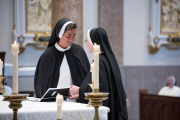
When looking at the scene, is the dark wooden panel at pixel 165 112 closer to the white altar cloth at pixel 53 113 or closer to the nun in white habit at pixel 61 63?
the nun in white habit at pixel 61 63

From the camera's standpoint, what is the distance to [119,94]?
3.03 meters

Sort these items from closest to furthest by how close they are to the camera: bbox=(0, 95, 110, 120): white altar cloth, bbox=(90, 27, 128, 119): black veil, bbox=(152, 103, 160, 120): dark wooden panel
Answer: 1. bbox=(0, 95, 110, 120): white altar cloth
2. bbox=(90, 27, 128, 119): black veil
3. bbox=(152, 103, 160, 120): dark wooden panel

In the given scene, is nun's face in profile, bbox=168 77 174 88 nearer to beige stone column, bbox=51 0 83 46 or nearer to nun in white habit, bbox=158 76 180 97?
nun in white habit, bbox=158 76 180 97

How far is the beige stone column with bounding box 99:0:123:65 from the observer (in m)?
8.92

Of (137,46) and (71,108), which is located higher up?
(137,46)

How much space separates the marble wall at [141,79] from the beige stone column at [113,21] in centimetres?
76

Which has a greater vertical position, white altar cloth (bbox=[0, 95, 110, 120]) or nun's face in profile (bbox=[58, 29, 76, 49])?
nun's face in profile (bbox=[58, 29, 76, 49])

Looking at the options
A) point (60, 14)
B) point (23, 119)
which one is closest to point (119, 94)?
point (23, 119)

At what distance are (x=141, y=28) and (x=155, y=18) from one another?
70cm

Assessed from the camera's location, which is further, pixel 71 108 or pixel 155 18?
pixel 155 18

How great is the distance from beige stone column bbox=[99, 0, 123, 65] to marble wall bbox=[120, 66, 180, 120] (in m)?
0.76

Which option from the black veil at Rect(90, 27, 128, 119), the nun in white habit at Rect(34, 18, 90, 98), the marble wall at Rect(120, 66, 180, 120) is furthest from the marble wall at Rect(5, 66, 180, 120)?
the black veil at Rect(90, 27, 128, 119)

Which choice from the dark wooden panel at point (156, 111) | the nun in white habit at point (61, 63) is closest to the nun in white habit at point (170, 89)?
the dark wooden panel at point (156, 111)

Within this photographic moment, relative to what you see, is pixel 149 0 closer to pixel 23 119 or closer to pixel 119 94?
pixel 119 94
